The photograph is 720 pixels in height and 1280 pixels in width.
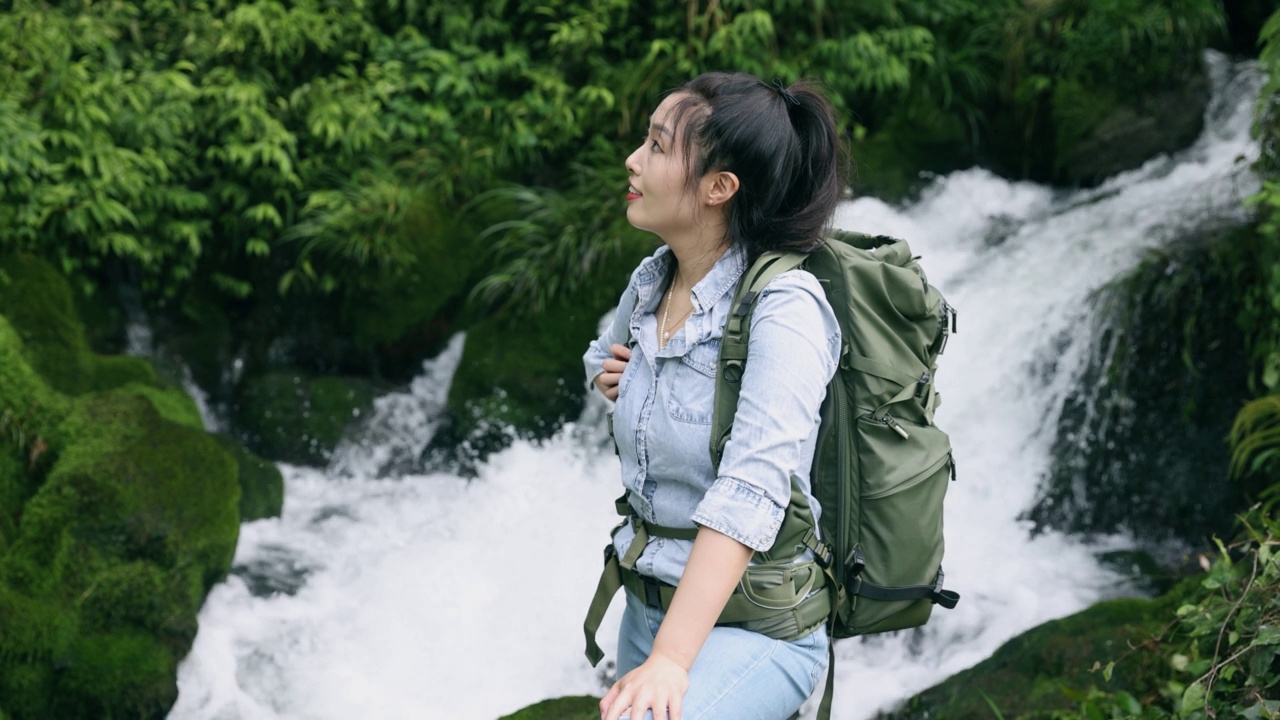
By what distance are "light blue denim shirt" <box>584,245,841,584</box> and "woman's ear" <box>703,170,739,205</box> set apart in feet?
0.32

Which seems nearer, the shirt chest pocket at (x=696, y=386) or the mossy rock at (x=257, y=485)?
the shirt chest pocket at (x=696, y=386)

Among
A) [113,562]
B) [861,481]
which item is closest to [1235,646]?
[861,481]

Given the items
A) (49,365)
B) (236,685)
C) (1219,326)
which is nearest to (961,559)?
(1219,326)

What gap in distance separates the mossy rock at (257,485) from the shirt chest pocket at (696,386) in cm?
431

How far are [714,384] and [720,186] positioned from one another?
35 cm

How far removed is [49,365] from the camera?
19.2 feet

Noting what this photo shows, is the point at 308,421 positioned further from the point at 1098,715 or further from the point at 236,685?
the point at 1098,715

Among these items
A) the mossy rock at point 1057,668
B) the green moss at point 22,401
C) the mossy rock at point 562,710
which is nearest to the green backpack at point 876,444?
the mossy rock at point 562,710

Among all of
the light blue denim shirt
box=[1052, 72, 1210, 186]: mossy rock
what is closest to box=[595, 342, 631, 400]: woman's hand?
the light blue denim shirt

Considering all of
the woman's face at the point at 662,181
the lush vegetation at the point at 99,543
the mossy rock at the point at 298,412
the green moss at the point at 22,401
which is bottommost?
the mossy rock at the point at 298,412

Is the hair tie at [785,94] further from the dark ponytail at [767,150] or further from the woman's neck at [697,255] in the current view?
the woman's neck at [697,255]

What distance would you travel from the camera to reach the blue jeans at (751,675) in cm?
185

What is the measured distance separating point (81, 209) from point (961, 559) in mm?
4735

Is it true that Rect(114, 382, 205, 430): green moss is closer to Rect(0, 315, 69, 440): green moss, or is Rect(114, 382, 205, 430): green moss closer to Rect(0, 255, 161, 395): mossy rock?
Rect(0, 255, 161, 395): mossy rock
